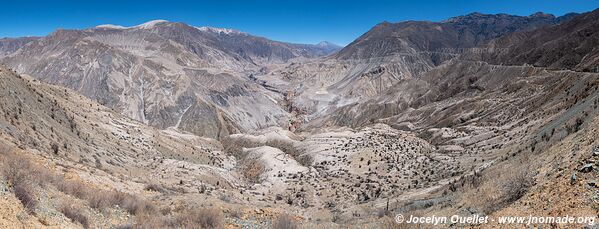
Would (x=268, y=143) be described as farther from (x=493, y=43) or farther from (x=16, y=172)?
(x=493, y=43)

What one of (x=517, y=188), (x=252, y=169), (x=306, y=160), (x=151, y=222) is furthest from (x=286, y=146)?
(x=517, y=188)

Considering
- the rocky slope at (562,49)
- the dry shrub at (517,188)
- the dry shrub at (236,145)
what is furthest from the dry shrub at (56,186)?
the rocky slope at (562,49)

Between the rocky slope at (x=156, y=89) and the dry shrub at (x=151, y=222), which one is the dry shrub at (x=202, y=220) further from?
the rocky slope at (x=156, y=89)

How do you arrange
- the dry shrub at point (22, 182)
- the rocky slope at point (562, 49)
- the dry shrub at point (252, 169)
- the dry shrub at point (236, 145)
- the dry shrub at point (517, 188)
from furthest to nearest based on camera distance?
the rocky slope at point (562, 49)
the dry shrub at point (236, 145)
the dry shrub at point (252, 169)
the dry shrub at point (517, 188)
the dry shrub at point (22, 182)

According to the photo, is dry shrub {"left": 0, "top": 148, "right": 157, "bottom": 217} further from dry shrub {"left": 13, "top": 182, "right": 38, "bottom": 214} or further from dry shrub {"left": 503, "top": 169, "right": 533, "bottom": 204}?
dry shrub {"left": 503, "top": 169, "right": 533, "bottom": 204}

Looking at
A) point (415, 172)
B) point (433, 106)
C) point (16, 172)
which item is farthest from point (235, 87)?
point (16, 172)
